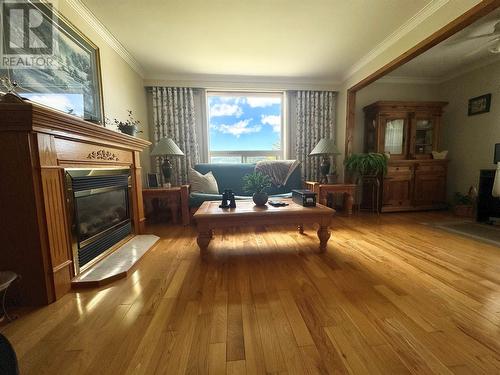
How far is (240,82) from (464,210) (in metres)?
4.03

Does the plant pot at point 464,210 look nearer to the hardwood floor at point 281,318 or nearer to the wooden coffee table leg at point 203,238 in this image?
the hardwood floor at point 281,318

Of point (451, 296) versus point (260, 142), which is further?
point (260, 142)

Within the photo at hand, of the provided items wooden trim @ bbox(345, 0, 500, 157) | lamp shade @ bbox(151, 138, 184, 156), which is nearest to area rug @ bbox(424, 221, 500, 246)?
wooden trim @ bbox(345, 0, 500, 157)

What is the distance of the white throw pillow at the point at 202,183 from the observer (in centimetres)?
326

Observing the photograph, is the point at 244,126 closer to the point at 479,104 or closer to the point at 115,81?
the point at 115,81

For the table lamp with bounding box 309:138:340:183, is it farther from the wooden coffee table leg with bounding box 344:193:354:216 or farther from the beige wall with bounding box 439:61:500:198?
the beige wall with bounding box 439:61:500:198

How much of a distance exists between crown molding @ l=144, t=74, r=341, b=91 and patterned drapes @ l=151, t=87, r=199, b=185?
13 cm

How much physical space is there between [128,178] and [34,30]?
1.32 meters

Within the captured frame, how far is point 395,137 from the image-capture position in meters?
3.58

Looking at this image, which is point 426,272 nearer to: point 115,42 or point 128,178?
point 128,178

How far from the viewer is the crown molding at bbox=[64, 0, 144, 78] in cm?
191

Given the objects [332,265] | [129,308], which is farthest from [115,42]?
[332,265]

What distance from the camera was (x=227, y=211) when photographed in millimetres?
1944

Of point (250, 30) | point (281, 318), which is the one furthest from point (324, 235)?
point (250, 30)
